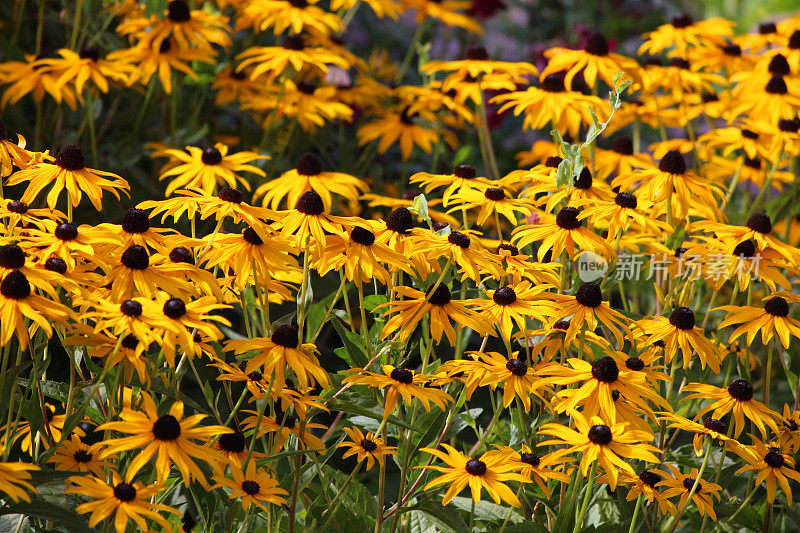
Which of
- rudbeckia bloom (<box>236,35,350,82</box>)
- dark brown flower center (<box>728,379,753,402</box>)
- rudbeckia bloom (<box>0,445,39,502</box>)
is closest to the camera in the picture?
rudbeckia bloom (<box>0,445,39,502</box>)

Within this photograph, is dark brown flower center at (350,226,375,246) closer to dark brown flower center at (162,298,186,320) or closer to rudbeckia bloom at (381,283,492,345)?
rudbeckia bloom at (381,283,492,345)

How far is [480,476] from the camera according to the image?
4.72 feet

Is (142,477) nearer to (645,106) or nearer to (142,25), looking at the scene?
(142,25)

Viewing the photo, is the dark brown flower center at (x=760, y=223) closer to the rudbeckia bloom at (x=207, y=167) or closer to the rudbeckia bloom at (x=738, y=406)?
the rudbeckia bloom at (x=738, y=406)

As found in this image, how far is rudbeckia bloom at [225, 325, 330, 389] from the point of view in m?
1.39

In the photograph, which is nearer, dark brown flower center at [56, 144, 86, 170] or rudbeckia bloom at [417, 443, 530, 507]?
rudbeckia bloom at [417, 443, 530, 507]

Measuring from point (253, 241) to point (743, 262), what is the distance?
1062 mm

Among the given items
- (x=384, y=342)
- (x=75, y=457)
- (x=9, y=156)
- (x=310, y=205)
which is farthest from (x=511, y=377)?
(x=9, y=156)

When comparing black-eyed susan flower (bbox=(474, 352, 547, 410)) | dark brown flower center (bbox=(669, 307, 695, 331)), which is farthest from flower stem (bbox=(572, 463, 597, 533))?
dark brown flower center (bbox=(669, 307, 695, 331))

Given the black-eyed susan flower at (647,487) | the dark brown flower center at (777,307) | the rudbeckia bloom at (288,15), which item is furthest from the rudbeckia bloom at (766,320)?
the rudbeckia bloom at (288,15)

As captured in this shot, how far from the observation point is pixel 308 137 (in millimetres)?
3256

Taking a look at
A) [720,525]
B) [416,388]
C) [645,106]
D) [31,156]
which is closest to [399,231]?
[416,388]

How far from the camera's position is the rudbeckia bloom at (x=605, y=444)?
135cm

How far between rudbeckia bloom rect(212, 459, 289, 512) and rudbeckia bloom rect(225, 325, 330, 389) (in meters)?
0.14
